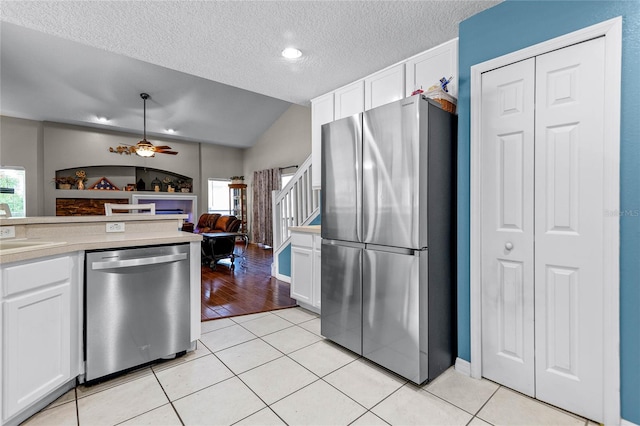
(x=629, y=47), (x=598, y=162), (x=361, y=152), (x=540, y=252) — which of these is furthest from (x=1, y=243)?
(x=629, y=47)

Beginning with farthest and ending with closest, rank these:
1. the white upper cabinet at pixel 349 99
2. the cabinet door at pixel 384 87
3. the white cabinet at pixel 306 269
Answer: the white cabinet at pixel 306 269, the white upper cabinet at pixel 349 99, the cabinet door at pixel 384 87

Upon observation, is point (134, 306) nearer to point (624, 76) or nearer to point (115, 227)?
point (115, 227)

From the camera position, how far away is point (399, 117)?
2.05 m

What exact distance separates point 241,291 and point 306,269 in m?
1.32

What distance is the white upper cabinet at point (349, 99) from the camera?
3.14 meters

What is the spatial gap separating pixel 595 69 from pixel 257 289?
13.3 feet

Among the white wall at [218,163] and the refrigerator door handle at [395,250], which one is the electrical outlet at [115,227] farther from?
the white wall at [218,163]

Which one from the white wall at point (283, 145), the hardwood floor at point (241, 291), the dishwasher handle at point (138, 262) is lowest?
the hardwood floor at point (241, 291)

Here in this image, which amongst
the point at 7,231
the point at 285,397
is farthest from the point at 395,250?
the point at 7,231

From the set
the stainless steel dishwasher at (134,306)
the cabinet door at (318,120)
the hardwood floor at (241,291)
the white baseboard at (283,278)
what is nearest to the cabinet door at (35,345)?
the stainless steel dishwasher at (134,306)

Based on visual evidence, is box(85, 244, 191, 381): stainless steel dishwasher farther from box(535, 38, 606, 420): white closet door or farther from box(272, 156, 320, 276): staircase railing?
box(535, 38, 606, 420): white closet door

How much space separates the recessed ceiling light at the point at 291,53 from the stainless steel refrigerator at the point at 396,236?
726 mm

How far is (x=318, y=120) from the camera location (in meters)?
3.64

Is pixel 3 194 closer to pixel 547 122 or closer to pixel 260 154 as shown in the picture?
pixel 260 154
